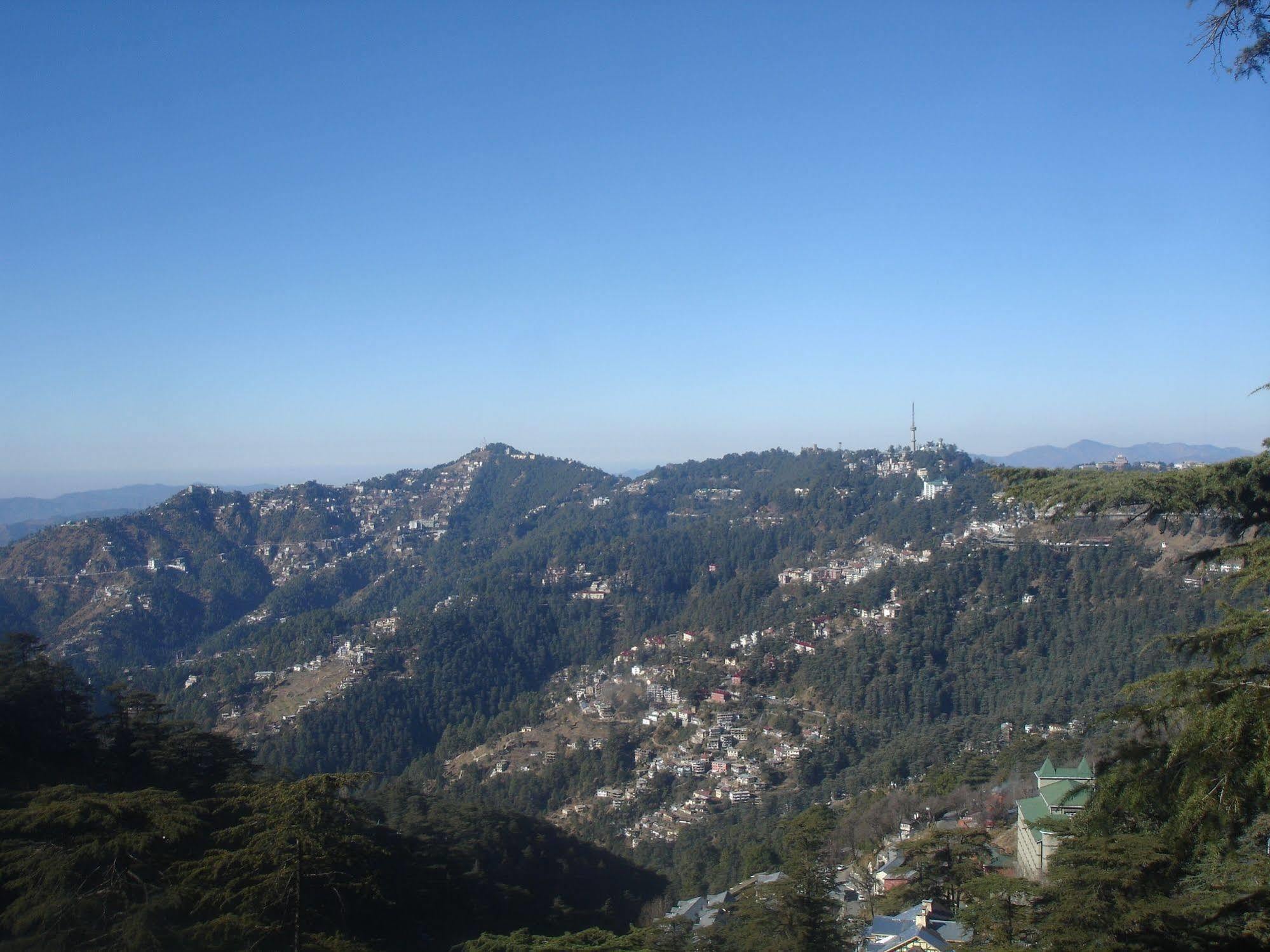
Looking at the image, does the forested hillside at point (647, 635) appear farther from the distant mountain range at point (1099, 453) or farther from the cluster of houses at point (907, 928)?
the distant mountain range at point (1099, 453)

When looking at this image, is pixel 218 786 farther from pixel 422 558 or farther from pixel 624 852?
pixel 422 558

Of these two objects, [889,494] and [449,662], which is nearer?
[449,662]

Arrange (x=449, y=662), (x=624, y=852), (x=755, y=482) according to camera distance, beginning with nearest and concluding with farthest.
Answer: (x=624, y=852), (x=449, y=662), (x=755, y=482)

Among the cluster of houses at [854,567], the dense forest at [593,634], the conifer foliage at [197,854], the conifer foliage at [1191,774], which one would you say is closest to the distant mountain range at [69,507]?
the dense forest at [593,634]

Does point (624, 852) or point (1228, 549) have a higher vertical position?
point (1228, 549)

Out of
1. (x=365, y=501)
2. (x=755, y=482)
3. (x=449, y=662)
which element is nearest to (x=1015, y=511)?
(x=449, y=662)

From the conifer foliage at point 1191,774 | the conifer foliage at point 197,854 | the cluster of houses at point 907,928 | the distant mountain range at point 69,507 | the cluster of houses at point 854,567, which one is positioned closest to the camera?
the conifer foliage at point 1191,774
